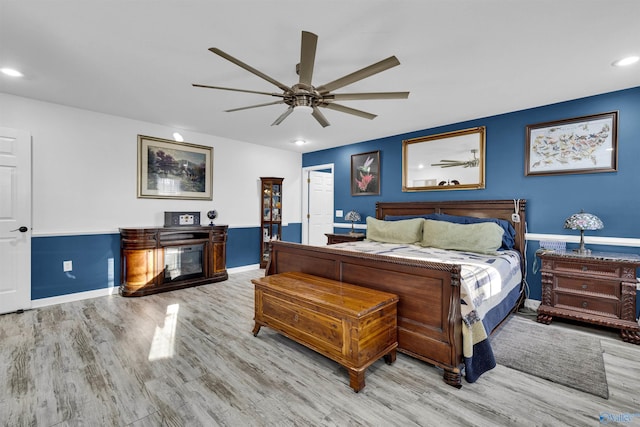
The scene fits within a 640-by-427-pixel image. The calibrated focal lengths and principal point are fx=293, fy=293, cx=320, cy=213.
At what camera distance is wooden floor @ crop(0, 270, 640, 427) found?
5.77 feet

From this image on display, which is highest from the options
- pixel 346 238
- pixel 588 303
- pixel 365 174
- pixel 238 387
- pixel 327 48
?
pixel 327 48

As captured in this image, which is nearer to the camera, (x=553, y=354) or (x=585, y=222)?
(x=553, y=354)

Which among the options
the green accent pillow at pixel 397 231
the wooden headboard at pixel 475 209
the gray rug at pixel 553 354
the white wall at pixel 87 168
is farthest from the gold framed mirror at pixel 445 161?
the white wall at pixel 87 168

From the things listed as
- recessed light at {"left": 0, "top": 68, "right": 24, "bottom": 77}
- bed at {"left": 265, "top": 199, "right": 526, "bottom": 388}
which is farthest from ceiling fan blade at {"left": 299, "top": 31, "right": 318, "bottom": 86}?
recessed light at {"left": 0, "top": 68, "right": 24, "bottom": 77}

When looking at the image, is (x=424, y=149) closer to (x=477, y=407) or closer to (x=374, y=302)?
(x=374, y=302)

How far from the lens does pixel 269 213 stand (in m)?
5.99

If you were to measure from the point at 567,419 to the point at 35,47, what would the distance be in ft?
15.2

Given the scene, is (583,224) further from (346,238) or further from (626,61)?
(346,238)

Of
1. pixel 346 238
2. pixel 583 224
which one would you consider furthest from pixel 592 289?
pixel 346 238

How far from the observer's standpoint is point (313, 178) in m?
6.73

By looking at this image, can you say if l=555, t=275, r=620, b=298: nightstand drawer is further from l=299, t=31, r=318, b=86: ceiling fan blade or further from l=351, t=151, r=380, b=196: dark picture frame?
l=299, t=31, r=318, b=86: ceiling fan blade

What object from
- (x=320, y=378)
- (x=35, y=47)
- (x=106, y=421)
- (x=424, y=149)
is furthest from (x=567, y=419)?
(x=35, y=47)

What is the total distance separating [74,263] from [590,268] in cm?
604

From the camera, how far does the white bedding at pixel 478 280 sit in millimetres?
2104
